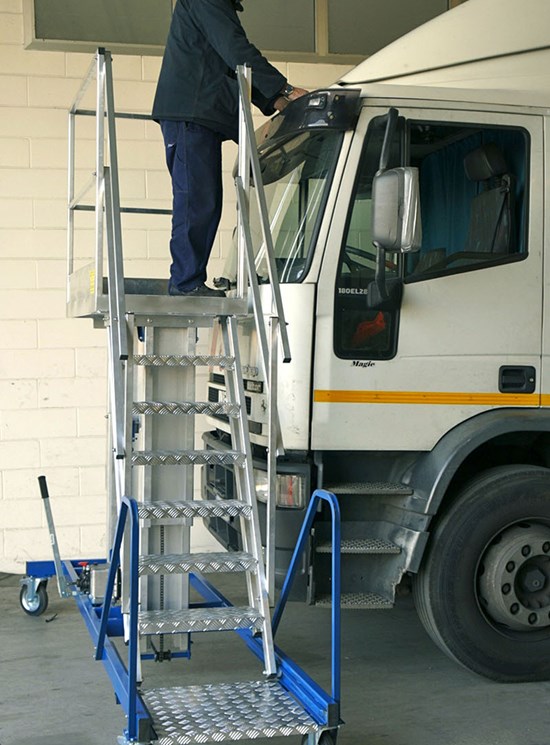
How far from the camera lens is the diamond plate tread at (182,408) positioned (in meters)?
4.45

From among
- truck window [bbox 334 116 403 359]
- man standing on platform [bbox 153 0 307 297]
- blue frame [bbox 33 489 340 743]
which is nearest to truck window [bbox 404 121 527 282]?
truck window [bbox 334 116 403 359]

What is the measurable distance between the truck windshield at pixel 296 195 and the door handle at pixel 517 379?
3.70 feet

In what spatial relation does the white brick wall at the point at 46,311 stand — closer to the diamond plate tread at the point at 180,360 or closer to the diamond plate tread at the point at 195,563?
the diamond plate tread at the point at 180,360

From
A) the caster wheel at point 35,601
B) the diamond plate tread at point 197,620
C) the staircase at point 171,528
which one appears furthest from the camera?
the caster wheel at point 35,601

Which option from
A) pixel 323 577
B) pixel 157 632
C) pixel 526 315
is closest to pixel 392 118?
pixel 526 315

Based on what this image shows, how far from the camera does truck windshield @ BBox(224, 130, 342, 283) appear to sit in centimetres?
473

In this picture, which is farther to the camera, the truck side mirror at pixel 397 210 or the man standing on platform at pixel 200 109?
the man standing on platform at pixel 200 109

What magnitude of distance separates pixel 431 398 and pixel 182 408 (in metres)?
1.23

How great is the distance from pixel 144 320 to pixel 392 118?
1.50 m

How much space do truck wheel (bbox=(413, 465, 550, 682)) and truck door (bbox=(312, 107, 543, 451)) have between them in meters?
0.39

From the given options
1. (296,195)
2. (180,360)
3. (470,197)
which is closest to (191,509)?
(180,360)

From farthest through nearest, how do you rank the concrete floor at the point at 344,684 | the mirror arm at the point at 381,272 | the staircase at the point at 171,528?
1. the mirror arm at the point at 381,272
2. the concrete floor at the point at 344,684
3. the staircase at the point at 171,528

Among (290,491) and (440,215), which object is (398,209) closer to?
(440,215)

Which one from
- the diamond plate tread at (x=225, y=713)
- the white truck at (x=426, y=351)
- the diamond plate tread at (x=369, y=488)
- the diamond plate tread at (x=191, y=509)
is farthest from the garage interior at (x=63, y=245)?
the diamond plate tread at (x=225, y=713)
